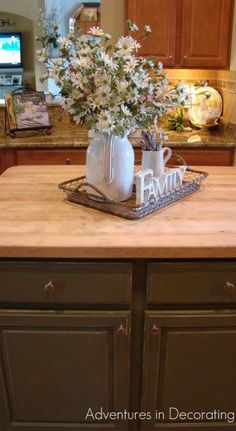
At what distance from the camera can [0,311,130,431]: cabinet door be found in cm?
130

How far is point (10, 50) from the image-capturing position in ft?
28.3

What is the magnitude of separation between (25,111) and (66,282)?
2.18 meters

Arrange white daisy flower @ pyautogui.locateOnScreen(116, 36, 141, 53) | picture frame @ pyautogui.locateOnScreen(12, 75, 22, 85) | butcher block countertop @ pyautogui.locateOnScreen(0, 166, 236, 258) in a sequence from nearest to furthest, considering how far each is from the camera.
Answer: butcher block countertop @ pyautogui.locateOnScreen(0, 166, 236, 258) < white daisy flower @ pyautogui.locateOnScreen(116, 36, 141, 53) < picture frame @ pyautogui.locateOnScreen(12, 75, 22, 85)

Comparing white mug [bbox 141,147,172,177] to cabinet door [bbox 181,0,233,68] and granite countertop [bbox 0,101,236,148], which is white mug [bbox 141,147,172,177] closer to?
granite countertop [bbox 0,101,236,148]

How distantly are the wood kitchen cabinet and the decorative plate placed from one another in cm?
20

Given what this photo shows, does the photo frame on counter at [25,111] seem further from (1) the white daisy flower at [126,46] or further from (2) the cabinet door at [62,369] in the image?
(2) the cabinet door at [62,369]

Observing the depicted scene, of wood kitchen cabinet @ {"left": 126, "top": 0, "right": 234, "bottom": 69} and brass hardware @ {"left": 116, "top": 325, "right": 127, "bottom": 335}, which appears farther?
wood kitchen cabinet @ {"left": 126, "top": 0, "right": 234, "bottom": 69}

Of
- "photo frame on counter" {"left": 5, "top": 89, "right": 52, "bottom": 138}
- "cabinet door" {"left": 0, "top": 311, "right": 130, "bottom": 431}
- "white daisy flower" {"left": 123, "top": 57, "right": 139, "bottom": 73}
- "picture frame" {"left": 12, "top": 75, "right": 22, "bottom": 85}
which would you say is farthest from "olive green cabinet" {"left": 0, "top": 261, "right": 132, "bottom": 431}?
"picture frame" {"left": 12, "top": 75, "right": 22, "bottom": 85}

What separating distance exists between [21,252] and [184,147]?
1998 mm

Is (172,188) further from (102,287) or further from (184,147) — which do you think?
(184,147)

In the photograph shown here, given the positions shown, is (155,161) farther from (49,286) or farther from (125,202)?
(49,286)

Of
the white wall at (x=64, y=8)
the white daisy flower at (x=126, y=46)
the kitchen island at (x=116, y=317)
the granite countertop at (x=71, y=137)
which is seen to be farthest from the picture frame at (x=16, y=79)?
the white daisy flower at (x=126, y=46)

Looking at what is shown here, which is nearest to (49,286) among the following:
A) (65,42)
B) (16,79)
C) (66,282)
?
(66,282)

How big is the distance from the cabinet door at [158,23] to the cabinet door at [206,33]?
86 mm
